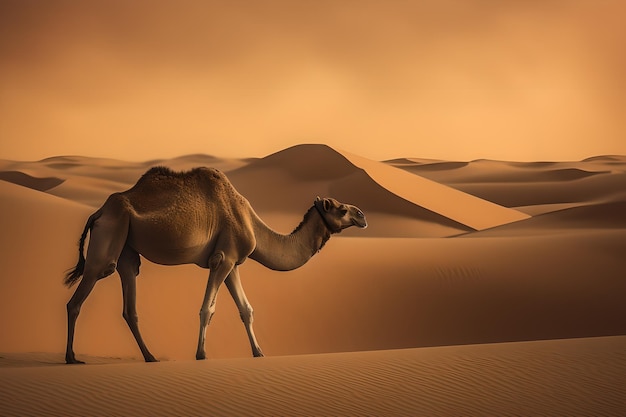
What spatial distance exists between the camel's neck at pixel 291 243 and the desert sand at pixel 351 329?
1263mm

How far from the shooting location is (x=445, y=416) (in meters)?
8.62

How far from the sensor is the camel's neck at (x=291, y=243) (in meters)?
12.6

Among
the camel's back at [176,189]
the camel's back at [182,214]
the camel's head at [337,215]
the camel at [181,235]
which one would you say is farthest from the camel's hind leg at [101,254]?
the camel's head at [337,215]

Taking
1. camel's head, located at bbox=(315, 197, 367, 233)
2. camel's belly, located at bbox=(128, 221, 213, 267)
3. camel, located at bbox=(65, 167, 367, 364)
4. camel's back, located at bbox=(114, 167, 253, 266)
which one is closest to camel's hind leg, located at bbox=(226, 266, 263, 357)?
camel, located at bbox=(65, 167, 367, 364)

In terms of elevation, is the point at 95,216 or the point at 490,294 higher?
the point at 95,216

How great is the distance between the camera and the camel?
11.5 meters

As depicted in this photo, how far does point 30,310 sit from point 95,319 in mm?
1121

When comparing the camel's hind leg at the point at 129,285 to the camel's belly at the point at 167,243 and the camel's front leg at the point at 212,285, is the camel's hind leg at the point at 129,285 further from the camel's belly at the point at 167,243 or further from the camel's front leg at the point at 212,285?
the camel's front leg at the point at 212,285

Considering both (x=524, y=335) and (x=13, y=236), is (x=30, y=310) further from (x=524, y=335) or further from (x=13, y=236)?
(x=524, y=335)

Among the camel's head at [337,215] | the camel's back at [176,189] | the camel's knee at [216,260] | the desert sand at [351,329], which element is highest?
the camel's back at [176,189]

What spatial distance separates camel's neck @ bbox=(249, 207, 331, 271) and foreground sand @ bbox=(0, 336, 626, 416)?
1527 mm

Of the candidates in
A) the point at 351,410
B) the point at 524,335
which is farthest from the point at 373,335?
the point at 351,410

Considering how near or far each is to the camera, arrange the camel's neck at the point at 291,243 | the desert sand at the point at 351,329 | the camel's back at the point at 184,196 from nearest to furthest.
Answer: the desert sand at the point at 351,329 < the camel's back at the point at 184,196 < the camel's neck at the point at 291,243

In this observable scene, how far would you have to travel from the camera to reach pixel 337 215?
12617 mm
